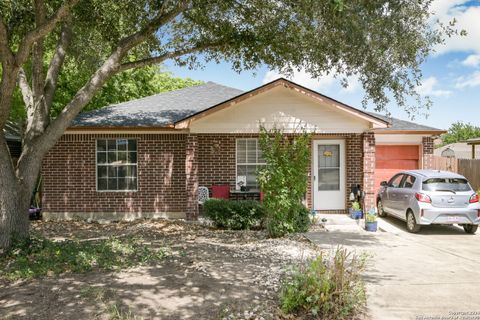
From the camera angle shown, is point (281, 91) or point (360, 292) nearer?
point (360, 292)

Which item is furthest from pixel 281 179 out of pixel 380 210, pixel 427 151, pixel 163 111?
pixel 427 151

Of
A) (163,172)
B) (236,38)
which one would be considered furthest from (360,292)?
(163,172)

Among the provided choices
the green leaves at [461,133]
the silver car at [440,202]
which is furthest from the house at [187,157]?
the green leaves at [461,133]

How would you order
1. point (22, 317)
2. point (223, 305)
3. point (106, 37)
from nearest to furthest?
point (22, 317) → point (223, 305) → point (106, 37)

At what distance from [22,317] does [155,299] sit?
152 centimetres

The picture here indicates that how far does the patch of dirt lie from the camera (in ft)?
14.7

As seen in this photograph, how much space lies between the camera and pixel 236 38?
29.7 feet

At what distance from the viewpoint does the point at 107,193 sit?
1238 cm

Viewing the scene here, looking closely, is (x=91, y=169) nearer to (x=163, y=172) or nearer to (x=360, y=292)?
(x=163, y=172)

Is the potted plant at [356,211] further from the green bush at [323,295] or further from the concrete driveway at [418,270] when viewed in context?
the green bush at [323,295]

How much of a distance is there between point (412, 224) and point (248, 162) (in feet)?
17.5

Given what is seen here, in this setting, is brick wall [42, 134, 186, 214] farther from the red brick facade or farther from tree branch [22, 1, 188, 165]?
tree branch [22, 1, 188, 165]

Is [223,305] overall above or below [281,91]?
below

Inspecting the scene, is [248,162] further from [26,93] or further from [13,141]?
[13,141]
